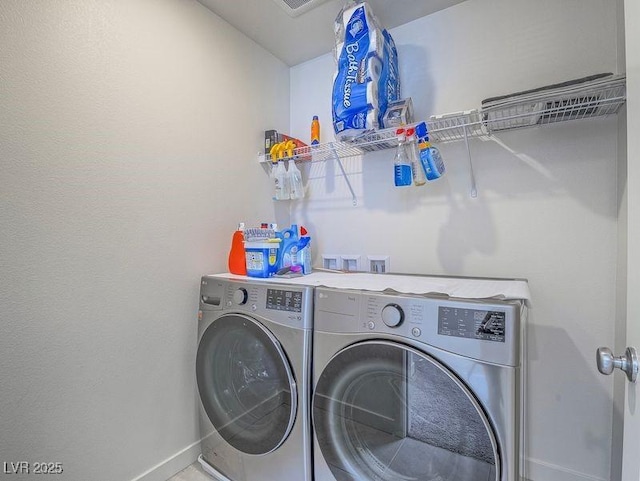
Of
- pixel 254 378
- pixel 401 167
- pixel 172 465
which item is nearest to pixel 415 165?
pixel 401 167

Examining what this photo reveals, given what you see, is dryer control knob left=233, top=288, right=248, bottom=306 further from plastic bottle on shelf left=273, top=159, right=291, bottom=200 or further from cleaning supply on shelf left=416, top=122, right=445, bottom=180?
cleaning supply on shelf left=416, top=122, right=445, bottom=180

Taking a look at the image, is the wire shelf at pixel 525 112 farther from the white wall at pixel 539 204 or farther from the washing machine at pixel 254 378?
the washing machine at pixel 254 378

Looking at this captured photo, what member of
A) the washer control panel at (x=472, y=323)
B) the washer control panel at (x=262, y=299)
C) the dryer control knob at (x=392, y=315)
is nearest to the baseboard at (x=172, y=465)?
the washer control panel at (x=262, y=299)

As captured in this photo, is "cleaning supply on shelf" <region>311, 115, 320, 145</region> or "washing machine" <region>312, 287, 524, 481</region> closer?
"washing machine" <region>312, 287, 524, 481</region>

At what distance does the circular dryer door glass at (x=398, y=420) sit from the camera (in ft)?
2.76

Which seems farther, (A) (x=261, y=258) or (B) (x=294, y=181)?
(B) (x=294, y=181)

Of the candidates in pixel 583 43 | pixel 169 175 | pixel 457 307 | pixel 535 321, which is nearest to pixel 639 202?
pixel 457 307

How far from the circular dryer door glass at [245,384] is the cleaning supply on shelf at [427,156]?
101cm

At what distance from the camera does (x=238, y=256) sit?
5.38 feet

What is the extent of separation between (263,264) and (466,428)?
105 cm

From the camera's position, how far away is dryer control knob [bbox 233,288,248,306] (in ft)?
4.38

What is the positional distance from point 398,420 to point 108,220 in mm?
1386

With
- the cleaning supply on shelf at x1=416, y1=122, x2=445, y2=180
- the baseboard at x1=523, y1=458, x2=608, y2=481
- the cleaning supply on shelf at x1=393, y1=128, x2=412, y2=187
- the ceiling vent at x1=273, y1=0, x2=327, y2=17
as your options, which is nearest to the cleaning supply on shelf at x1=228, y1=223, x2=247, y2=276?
the cleaning supply on shelf at x1=393, y1=128, x2=412, y2=187

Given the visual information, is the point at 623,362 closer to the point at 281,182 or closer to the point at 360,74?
the point at 360,74
